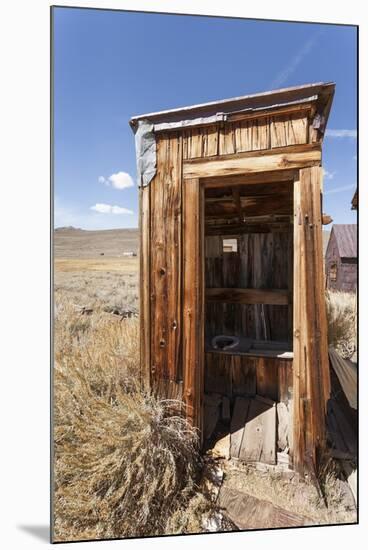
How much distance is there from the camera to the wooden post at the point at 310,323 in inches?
75.6

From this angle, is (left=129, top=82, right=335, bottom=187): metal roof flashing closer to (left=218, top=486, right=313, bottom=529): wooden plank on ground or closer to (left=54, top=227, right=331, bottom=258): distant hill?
(left=54, top=227, right=331, bottom=258): distant hill

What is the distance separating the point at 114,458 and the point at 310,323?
159 cm

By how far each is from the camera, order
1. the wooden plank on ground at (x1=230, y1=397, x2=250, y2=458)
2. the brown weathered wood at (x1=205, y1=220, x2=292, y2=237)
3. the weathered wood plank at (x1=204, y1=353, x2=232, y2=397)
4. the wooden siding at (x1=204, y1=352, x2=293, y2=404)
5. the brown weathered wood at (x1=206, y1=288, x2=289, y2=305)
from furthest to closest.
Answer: the brown weathered wood at (x1=205, y1=220, x2=292, y2=237) < the brown weathered wood at (x1=206, y1=288, x2=289, y2=305) < the weathered wood plank at (x1=204, y1=353, x2=232, y2=397) < the wooden siding at (x1=204, y1=352, x2=293, y2=404) < the wooden plank on ground at (x1=230, y1=397, x2=250, y2=458)

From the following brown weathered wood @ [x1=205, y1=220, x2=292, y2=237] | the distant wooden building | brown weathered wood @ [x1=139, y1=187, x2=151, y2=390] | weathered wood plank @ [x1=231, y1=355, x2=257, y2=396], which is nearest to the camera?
the distant wooden building

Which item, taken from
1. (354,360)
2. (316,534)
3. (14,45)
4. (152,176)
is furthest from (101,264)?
(316,534)

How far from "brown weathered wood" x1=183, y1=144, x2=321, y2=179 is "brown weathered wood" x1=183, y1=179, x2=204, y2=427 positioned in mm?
114

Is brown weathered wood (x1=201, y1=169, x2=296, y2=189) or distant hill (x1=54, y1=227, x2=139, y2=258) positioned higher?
brown weathered wood (x1=201, y1=169, x2=296, y2=189)

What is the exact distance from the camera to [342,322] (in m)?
2.35

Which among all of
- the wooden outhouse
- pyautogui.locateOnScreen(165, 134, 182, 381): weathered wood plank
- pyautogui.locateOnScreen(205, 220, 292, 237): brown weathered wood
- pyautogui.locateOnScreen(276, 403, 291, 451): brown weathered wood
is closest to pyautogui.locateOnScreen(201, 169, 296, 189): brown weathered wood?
the wooden outhouse

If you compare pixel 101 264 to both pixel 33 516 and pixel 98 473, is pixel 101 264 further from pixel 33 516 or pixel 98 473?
pixel 33 516

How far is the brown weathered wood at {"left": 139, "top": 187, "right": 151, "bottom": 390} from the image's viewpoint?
2.23m

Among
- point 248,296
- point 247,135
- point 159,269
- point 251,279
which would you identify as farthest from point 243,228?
point 159,269

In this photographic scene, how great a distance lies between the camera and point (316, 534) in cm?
180

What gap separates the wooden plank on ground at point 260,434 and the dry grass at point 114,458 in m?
0.48
